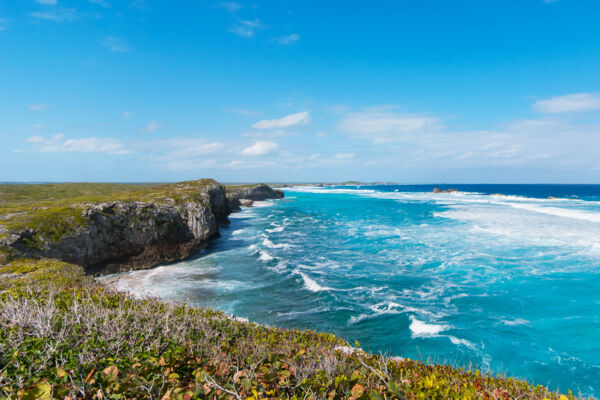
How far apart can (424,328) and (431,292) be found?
16.9 ft

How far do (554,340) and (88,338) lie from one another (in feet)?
61.1

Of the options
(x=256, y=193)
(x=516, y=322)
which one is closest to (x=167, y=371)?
(x=516, y=322)

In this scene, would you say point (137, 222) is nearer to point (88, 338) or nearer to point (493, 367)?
point (88, 338)

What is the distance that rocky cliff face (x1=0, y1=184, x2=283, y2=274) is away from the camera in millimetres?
19234

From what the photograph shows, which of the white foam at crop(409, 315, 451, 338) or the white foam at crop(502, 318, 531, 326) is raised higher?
the white foam at crop(502, 318, 531, 326)

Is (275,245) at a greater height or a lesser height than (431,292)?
greater

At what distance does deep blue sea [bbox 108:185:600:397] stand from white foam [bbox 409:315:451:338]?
2.0 inches

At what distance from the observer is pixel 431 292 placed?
19.1m

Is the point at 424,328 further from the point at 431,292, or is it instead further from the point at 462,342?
the point at 431,292

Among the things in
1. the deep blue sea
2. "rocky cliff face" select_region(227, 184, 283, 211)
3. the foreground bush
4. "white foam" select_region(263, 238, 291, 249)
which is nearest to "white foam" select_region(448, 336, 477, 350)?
the deep blue sea

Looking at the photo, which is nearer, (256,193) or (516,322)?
(516,322)

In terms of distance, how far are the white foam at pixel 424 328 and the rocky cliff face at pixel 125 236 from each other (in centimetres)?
2131

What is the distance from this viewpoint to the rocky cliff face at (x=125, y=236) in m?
19.2

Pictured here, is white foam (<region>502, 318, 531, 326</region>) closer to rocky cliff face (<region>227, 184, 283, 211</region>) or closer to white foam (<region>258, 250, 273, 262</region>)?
white foam (<region>258, 250, 273, 262</region>)
